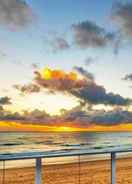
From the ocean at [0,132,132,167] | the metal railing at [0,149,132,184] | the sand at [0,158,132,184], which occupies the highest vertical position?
the ocean at [0,132,132,167]

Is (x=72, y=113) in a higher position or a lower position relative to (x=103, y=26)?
lower

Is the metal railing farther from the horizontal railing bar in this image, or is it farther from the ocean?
the ocean

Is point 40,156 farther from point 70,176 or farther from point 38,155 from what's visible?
point 70,176

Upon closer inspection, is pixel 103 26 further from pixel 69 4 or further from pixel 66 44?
pixel 69 4

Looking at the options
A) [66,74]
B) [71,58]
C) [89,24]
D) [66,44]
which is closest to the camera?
[89,24]

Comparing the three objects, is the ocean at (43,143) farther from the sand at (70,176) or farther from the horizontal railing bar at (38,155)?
the horizontal railing bar at (38,155)

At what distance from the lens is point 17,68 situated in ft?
95.1

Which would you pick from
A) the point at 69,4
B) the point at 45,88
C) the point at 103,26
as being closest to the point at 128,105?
the point at 45,88

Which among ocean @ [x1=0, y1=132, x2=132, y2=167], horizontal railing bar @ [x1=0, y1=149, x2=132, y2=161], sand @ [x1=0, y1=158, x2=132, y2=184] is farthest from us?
ocean @ [x1=0, y1=132, x2=132, y2=167]

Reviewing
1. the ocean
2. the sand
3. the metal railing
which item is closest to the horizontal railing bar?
the metal railing

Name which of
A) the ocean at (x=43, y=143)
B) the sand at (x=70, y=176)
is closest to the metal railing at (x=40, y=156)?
the sand at (x=70, y=176)

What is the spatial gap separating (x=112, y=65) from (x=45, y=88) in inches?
347

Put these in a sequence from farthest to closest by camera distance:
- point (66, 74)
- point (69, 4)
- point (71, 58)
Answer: point (71, 58)
point (66, 74)
point (69, 4)

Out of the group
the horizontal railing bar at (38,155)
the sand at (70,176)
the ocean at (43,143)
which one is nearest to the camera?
the horizontal railing bar at (38,155)
